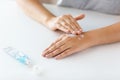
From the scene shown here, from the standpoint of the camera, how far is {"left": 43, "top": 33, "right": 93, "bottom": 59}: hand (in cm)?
92

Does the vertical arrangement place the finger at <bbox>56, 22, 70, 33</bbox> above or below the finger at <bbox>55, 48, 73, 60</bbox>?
above

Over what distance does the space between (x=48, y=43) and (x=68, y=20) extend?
0.43ft

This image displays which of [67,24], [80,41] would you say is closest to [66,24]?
[67,24]

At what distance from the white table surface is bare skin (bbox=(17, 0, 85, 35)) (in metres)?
0.03

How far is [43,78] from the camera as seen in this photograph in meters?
0.84

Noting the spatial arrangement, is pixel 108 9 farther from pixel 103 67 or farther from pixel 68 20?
pixel 103 67

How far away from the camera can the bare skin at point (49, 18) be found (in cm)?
100

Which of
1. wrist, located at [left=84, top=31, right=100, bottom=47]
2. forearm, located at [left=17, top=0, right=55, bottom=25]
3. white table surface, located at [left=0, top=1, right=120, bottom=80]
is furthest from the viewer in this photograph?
forearm, located at [left=17, top=0, right=55, bottom=25]

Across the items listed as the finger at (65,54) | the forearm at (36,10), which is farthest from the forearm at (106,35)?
the forearm at (36,10)

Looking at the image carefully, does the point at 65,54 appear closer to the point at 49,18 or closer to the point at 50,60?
the point at 50,60

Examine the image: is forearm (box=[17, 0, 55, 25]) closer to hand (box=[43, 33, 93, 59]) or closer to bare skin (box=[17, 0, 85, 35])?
bare skin (box=[17, 0, 85, 35])

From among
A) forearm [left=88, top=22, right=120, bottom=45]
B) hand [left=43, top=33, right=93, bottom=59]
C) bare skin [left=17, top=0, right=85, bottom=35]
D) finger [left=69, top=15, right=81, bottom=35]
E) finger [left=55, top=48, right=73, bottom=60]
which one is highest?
bare skin [left=17, top=0, right=85, bottom=35]

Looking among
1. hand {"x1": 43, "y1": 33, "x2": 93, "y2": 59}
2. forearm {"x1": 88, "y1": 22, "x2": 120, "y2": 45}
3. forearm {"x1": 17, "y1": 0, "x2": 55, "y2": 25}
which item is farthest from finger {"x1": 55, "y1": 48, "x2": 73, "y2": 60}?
forearm {"x1": 17, "y1": 0, "x2": 55, "y2": 25}

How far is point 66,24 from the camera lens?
1015 mm
